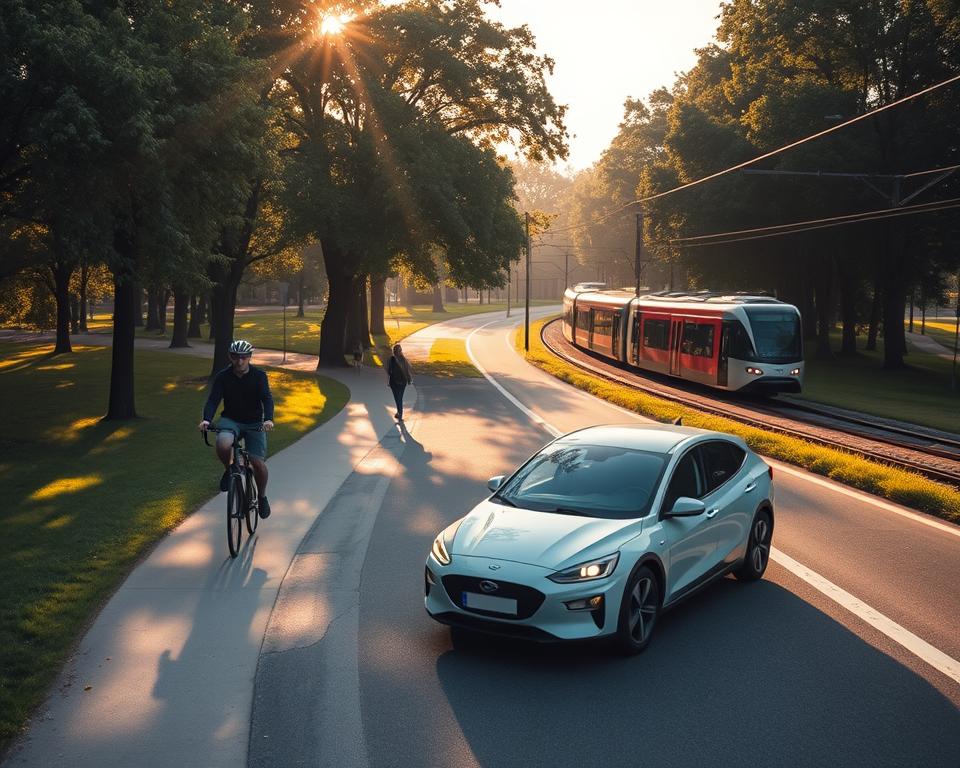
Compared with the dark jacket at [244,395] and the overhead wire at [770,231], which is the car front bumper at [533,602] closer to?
the dark jacket at [244,395]

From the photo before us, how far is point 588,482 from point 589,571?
1.34 m

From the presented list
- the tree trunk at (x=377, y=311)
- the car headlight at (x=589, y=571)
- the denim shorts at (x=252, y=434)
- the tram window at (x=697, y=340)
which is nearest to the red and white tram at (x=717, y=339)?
the tram window at (x=697, y=340)

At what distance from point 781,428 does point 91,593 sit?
16.5 meters

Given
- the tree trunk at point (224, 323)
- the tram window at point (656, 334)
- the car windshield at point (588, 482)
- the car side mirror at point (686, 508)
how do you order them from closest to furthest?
the car side mirror at point (686, 508) → the car windshield at point (588, 482) → the tree trunk at point (224, 323) → the tram window at point (656, 334)

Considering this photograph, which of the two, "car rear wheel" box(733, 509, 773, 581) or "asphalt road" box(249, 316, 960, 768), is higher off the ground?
"car rear wheel" box(733, 509, 773, 581)

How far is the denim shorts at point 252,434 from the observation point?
1008 cm

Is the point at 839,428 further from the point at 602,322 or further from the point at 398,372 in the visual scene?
the point at 602,322

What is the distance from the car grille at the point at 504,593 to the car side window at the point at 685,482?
1512 millimetres

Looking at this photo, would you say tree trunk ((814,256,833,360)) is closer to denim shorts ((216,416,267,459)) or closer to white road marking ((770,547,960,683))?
white road marking ((770,547,960,683))

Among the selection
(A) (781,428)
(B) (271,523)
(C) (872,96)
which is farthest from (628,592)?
(C) (872,96)

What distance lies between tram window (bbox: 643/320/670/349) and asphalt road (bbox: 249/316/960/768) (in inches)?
896

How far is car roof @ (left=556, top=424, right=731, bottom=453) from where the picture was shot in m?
8.27

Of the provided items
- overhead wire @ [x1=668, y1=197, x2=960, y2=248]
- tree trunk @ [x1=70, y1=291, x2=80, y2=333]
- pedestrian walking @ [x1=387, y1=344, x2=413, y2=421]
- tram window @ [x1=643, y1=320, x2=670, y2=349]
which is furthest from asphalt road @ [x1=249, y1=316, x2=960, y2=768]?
tree trunk @ [x1=70, y1=291, x2=80, y2=333]

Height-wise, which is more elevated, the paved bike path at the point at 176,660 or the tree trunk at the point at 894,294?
the tree trunk at the point at 894,294
